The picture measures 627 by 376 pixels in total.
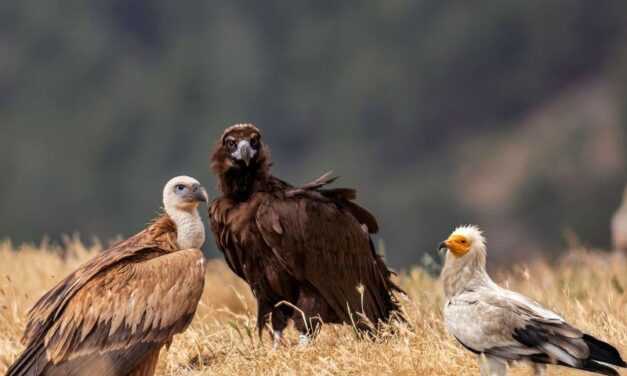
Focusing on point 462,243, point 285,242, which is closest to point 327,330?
point 285,242

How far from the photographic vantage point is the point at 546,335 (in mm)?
4477

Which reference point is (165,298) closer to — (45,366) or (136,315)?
(136,315)

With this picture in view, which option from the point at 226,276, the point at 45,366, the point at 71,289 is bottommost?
the point at 45,366

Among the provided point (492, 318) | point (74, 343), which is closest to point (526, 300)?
point (492, 318)

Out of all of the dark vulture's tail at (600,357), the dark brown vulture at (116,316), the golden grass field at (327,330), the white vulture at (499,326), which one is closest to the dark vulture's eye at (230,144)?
the golden grass field at (327,330)

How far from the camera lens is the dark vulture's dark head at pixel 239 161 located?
6.69m

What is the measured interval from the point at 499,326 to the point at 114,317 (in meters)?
1.98

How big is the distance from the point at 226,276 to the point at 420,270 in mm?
1503

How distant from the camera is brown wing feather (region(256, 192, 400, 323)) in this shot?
652cm

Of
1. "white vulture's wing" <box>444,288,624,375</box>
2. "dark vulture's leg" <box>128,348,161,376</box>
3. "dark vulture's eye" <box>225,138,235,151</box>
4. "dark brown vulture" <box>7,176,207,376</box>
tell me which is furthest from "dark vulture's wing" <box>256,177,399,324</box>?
"white vulture's wing" <box>444,288,624,375</box>

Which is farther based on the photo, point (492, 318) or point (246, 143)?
point (246, 143)

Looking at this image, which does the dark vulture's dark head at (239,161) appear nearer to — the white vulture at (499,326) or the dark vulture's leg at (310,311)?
the dark vulture's leg at (310,311)

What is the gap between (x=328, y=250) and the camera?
6.70m

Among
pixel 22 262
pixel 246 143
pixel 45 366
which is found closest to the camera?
pixel 45 366
